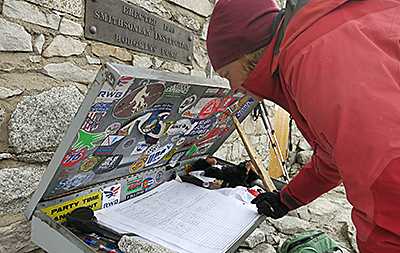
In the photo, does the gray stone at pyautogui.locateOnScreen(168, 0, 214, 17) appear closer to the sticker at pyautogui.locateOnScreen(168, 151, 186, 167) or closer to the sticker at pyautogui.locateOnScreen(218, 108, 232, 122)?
the sticker at pyautogui.locateOnScreen(218, 108, 232, 122)

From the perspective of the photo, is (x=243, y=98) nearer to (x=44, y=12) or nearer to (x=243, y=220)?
(x=243, y=220)

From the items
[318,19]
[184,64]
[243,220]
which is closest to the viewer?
[318,19]

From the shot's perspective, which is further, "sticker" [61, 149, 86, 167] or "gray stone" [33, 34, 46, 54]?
"gray stone" [33, 34, 46, 54]

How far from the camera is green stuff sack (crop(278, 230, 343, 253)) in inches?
49.8

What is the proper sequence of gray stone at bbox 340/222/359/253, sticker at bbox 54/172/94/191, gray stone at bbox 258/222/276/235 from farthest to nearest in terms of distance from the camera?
gray stone at bbox 340/222/359/253
gray stone at bbox 258/222/276/235
sticker at bbox 54/172/94/191

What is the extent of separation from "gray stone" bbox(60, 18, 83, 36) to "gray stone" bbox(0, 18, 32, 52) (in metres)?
0.19

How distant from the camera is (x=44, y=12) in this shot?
4.18 ft

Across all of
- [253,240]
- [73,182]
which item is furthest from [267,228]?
[73,182]

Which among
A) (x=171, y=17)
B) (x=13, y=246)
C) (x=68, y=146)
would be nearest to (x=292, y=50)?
(x=68, y=146)

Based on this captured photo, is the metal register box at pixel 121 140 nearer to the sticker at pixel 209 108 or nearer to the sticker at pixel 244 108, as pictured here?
the sticker at pixel 209 108

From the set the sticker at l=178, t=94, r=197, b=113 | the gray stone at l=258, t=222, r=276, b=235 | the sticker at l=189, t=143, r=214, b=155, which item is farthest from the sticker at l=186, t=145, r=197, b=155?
the gray stone at l=258, t=222, r=276, b=235

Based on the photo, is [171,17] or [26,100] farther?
[171,17]

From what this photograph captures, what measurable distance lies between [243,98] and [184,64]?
38.4 inches

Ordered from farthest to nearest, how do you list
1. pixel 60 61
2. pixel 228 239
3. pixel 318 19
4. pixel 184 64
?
pixel 184 64
pixel 60 61
pixel 228 239
pixel 318 19
